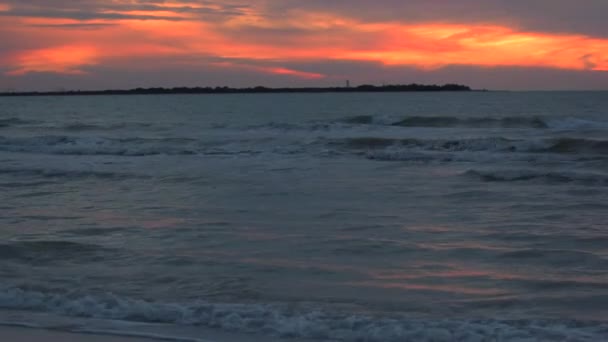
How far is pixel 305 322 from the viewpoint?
5168 mm

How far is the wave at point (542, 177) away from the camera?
13.3 meters

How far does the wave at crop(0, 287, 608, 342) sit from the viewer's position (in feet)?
16.1

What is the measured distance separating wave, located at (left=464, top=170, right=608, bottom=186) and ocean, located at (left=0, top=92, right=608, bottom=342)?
72mm

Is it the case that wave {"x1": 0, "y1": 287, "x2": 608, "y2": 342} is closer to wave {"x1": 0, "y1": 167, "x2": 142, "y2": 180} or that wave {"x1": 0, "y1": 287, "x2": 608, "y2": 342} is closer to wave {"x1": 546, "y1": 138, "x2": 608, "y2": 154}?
wave {"x1": 0, "y1": 167, "x2": 142, "y2": 180}

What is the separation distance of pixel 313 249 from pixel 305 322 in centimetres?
256

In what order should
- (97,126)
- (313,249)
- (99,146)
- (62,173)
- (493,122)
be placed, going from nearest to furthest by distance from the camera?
(313,249), (62,173), (99,146), (493,122), (97,126)

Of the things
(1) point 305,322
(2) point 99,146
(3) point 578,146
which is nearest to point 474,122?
(3) point 578,146

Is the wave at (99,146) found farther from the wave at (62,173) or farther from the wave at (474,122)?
the wave at (474,122)

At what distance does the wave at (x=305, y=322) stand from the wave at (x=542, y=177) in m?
8.61

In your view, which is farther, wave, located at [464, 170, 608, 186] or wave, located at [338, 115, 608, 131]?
wave, located at [338, 115, 608, 131]

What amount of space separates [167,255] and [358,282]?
2248 millimetres

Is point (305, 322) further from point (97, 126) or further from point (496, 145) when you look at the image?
point (97, 126)

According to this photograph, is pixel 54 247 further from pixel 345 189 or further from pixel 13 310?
pixel 345 189

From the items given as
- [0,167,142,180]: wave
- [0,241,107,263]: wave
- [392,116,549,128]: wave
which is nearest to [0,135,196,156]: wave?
[0,167,142,180]: wave
